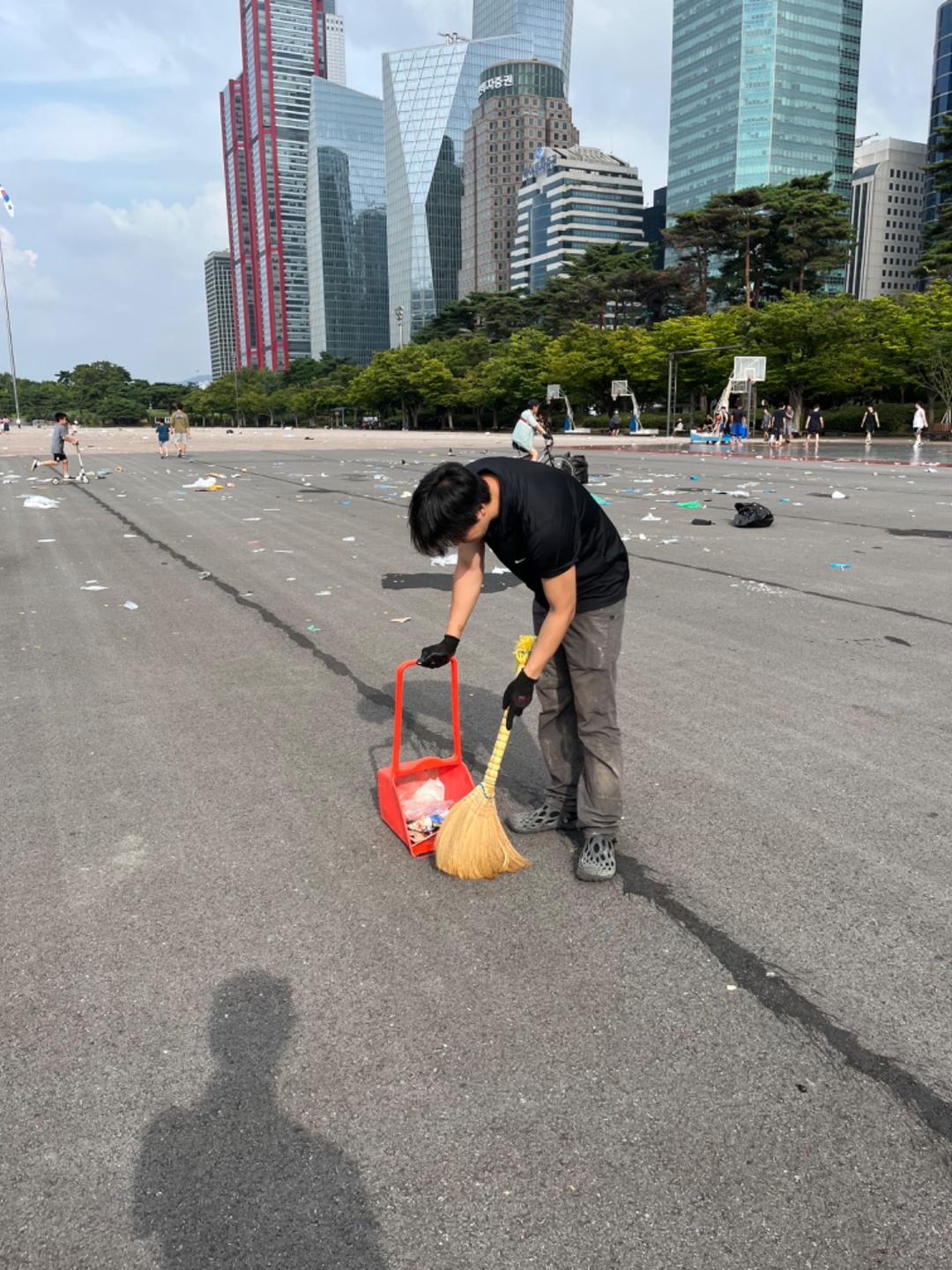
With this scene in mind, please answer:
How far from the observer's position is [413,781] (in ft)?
12.4

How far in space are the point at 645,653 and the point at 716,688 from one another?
0.91 metres

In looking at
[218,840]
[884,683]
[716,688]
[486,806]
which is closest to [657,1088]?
[486,806]

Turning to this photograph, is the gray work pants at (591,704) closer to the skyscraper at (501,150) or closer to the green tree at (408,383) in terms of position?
the green tree at (408,383)

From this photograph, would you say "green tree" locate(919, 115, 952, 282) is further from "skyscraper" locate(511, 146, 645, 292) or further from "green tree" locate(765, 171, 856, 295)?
"skyscraper" locate(511, 146, 645, 292)

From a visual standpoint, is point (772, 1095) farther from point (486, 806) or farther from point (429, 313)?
point (429, 313)

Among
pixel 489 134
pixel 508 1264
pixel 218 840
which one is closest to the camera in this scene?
pixel 508 1264

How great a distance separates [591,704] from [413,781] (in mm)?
885

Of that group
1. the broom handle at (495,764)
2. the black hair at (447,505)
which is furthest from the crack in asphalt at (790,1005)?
the black hair at (447,505)

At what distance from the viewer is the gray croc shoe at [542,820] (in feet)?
12.1

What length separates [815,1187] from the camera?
199cm

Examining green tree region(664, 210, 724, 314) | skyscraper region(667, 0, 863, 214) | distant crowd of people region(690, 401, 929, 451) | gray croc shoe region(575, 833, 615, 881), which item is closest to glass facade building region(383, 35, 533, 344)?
skyscraper region(667, 0, 863, 214)

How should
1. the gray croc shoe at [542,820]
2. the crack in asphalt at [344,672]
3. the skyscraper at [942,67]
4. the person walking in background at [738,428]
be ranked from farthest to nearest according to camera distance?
the skyscraper at [942,67]
the person walking in background at [738,428]
the crack in asphalt at [344,672]
the gray croc shoe at [542,820]

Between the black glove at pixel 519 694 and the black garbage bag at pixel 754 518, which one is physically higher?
the black glove at pixel 519 694

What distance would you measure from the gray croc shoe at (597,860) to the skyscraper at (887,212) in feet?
558
